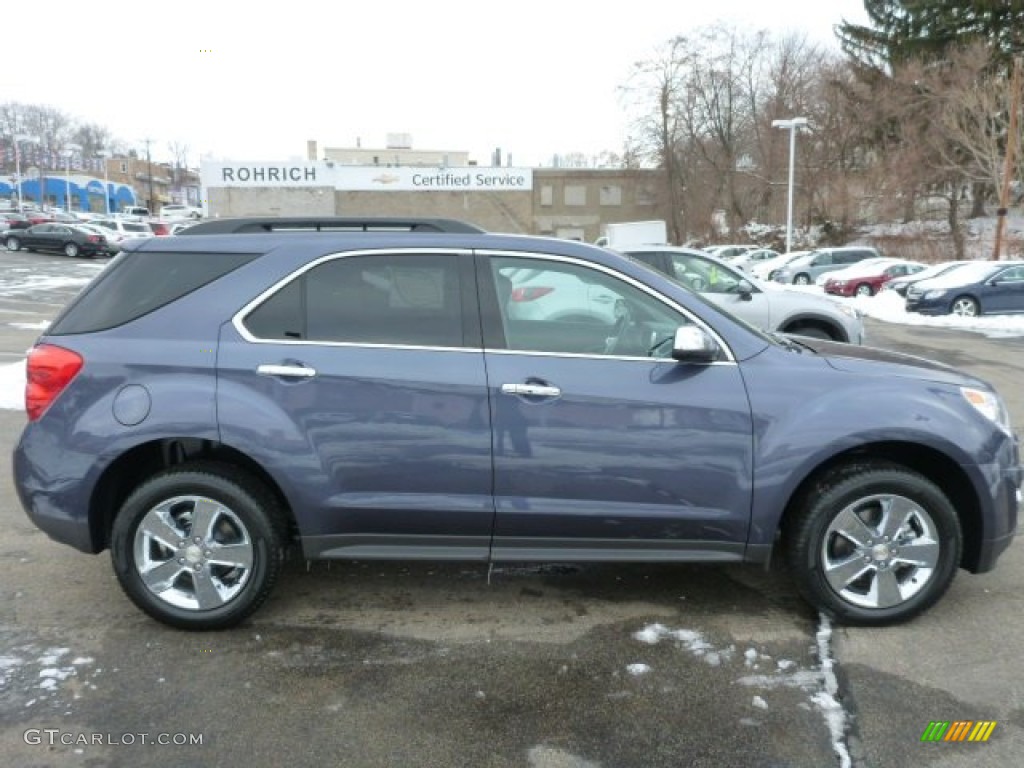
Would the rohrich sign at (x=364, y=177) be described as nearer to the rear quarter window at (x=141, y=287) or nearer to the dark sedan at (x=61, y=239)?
the dark sedan at (x=61, y=239)

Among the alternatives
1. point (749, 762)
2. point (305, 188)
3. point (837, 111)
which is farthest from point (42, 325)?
point (837, 111)

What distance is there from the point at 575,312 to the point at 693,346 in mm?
644

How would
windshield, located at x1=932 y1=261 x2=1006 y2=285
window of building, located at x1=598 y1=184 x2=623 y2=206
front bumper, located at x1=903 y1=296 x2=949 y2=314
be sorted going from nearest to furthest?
1. front bumper, located at x1=903 y1=296 x2=949 y2=314
2. windshield, located at x1=932 y1=261 x2=1006 y2=285
3. window of building, located at x1=598 y1=184 x2=623 y2=206

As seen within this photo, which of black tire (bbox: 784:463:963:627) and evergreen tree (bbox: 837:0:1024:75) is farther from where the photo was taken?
evergreen tree (bbox: 837:0:1024:75)

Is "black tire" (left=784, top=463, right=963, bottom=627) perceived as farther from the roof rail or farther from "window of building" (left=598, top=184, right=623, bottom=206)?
"window of building" (left=598, top=184, right=623, bottom=206)

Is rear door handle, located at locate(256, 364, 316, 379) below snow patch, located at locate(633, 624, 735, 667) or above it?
above

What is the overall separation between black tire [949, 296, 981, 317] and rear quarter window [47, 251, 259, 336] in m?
18.1

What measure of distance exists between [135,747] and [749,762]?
6.82 ft

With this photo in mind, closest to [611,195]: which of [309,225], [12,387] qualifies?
[12,387]

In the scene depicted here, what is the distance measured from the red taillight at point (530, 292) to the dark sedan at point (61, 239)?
38687mm

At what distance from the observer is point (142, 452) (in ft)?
11.8

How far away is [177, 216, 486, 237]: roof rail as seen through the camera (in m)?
3.86

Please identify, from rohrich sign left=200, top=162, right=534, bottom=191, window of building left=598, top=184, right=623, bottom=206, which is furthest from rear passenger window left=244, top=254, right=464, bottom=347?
window of building left=598, top=184, right=623, bottom=206

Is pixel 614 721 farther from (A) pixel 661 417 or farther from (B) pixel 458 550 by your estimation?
(A) pixel 661 417
